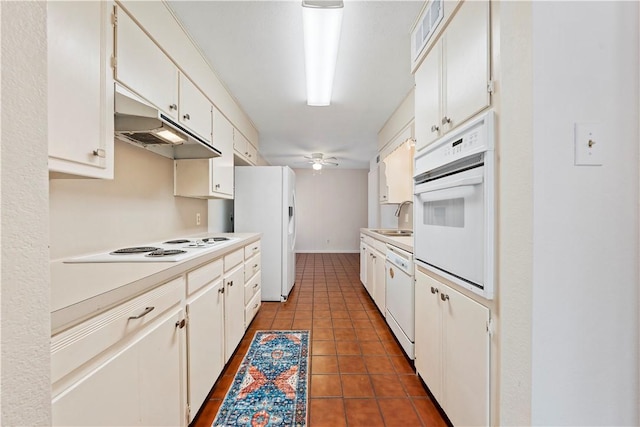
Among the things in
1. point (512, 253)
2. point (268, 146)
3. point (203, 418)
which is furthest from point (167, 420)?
point (268, 146)

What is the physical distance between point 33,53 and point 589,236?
1.40m

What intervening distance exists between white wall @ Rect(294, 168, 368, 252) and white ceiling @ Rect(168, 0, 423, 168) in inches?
141

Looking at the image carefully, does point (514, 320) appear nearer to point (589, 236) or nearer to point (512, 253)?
point (512, 253)

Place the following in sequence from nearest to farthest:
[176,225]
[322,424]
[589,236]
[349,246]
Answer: [589,236]
[322,424]
[176,225]
[349,246]

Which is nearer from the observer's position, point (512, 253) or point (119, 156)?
point (512, 253)

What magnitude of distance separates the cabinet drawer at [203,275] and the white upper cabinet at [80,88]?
0.61 m

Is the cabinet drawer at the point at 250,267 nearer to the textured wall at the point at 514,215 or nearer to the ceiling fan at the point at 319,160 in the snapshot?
the textured wall at the point at 514,215

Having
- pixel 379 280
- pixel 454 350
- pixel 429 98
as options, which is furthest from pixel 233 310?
pixel 429 98

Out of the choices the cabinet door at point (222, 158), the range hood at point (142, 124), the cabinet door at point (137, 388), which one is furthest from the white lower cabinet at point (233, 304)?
the range hood at point (142, 124)

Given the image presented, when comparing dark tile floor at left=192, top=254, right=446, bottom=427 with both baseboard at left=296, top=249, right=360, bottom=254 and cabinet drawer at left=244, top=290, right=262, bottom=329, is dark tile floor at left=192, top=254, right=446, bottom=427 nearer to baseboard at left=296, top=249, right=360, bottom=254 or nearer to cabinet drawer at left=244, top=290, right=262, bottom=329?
cabinet drawer at left=244, top=290, right=262, bottom=329

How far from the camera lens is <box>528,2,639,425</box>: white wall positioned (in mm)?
806

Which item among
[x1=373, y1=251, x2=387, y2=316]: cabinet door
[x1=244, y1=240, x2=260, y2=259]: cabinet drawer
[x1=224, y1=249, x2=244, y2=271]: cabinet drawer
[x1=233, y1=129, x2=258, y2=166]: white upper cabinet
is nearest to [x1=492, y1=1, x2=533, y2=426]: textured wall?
[x1=224, y1=249, x2=244, y2=271]: cabinet drawer

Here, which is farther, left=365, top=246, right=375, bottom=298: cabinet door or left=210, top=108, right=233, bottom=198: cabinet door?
left=365, top=246, right=375, bottom=298: cabinet door

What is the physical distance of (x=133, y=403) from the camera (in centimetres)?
91
